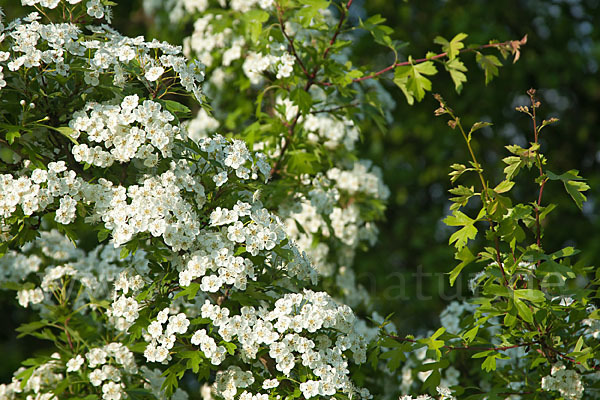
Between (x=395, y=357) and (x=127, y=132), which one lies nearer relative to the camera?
(x=127, y=132)

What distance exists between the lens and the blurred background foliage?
6609mm

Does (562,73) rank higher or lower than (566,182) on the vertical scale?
lower

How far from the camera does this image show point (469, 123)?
6.98m

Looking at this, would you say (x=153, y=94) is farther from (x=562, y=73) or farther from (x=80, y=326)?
(x=562, y=73)

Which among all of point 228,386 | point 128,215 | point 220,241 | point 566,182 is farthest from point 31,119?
point 566,182

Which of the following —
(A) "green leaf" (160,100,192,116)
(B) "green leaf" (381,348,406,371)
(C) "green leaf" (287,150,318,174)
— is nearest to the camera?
(A) "green leaf" (160,100,192,116)

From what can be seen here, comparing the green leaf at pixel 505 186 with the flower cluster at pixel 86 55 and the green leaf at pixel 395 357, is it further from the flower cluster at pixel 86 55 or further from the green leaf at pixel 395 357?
the flower cluster at pixel 86 55

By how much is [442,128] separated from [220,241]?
557cm

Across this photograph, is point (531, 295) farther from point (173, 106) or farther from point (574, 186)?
point (173, 106)

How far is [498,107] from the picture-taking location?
700 centimetres

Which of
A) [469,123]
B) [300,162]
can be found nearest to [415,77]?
[300,162]

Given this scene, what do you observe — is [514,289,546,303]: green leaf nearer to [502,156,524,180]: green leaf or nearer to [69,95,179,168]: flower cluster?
[502,156,524,180]: green leaf

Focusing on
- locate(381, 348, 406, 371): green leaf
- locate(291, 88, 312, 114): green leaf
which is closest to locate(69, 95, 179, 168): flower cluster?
locate(291, 88, 312, 114): green leaf

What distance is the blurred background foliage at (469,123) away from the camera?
260 inches
